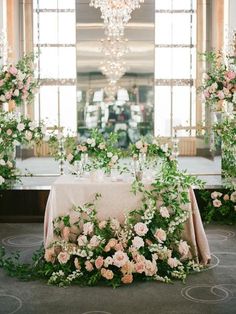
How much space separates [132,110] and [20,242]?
8.57m


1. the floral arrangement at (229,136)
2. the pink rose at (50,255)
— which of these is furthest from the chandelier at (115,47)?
the pink rose at (50,255)

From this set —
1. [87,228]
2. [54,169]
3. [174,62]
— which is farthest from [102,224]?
[174,62]

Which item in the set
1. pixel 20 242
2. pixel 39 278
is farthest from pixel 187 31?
pixel 39 278

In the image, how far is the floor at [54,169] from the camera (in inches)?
307

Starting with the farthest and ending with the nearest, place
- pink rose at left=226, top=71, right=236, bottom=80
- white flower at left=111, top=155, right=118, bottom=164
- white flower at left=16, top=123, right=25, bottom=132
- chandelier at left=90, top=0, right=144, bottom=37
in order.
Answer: chandelier at left=90, top=0, right=144, bottom=37
white flower at left=16, top=123, right=25, bottom=132
pink rose at left=226, top=71, right=236, bottom=80
white flower at left=111, top=155, right=118, bottom=164

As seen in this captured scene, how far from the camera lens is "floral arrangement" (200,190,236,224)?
6605 millimetres

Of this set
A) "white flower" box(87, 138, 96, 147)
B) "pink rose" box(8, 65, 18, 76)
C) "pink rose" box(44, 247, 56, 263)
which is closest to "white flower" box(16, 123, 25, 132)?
"pink rose" box(8, 65, 18, 76)

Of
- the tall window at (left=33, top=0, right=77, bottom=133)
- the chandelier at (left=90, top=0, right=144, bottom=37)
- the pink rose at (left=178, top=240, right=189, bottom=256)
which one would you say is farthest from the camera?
the tall window at (left=33, top=0, right=77, bottom=133)

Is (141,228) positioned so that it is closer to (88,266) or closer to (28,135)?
(88,266)

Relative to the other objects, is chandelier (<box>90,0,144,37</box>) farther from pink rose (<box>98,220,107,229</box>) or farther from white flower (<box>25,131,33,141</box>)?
pink rose (<box>98,220,107,229</box>)

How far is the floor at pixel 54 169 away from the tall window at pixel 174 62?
5.43ft

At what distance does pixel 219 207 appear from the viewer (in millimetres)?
6738

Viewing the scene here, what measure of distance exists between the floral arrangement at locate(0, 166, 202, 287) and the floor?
135 cm

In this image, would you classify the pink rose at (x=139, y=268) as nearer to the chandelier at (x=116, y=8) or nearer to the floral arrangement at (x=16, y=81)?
the floral arrangement at (x=16, y=81)
